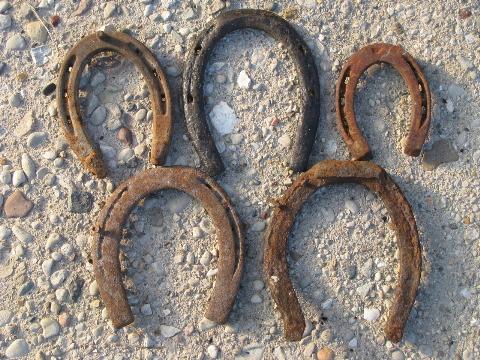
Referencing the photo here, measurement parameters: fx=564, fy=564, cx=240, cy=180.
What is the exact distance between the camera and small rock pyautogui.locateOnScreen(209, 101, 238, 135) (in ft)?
7.37

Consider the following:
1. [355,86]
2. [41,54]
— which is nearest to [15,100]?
[41,54]

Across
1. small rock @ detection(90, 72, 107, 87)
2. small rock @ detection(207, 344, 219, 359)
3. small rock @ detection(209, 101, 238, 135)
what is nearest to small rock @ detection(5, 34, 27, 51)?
small rock @ detection(90, 72, 107, 87)

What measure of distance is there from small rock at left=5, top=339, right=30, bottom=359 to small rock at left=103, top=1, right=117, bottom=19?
1.32 m

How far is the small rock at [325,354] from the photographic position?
7.15 feet

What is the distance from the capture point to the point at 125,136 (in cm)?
223

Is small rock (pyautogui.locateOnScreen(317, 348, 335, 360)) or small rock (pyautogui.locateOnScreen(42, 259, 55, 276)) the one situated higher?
small rock (pyautogui.locateOnScreen(42, 259, 55, 276))

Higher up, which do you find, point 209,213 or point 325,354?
point 209,213

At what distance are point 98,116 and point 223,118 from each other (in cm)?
50

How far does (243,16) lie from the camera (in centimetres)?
219

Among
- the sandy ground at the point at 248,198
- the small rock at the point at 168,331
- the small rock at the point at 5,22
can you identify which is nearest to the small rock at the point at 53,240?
the sandy ground at the point at 248,198

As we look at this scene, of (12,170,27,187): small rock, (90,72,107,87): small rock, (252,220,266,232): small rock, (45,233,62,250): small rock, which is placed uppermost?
(90,72,107,87): small rock

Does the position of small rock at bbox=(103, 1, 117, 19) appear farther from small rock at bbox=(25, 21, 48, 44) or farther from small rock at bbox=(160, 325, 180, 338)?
small rock at bbox=(160, 325, 180, 338)

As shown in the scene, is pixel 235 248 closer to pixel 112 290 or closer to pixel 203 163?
pixel 203 163

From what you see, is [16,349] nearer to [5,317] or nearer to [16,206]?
[5,317]
